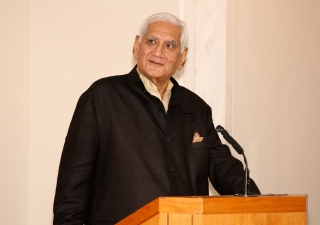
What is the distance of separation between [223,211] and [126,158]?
41.6 inches

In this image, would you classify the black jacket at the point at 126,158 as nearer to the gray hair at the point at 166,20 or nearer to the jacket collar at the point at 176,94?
the jacket collar at the point at 176,94

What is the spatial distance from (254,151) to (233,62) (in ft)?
2.63

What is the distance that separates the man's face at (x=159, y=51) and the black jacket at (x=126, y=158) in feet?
0.31

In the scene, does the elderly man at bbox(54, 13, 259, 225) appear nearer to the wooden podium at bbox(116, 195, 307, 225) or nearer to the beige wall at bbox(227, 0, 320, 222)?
the wooden podium at bbox(116, 195, 307, 225)

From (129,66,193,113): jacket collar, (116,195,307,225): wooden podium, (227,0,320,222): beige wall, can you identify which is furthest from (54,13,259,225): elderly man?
(227,0,320,222): beige wall

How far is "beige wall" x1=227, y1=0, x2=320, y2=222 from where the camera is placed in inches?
201

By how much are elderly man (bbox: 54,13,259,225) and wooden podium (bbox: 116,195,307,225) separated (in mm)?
810

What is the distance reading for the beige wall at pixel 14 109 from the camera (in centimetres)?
460

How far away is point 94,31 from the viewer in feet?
16.1

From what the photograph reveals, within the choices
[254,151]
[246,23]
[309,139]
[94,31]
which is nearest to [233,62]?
[246,23]

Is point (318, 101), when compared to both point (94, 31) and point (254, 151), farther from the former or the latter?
point (94, 31)

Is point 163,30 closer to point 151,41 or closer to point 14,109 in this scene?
point 151,41

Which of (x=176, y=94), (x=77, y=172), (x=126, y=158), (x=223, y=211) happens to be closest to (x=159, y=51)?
(x=176, y=94)

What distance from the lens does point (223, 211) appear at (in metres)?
2.40
